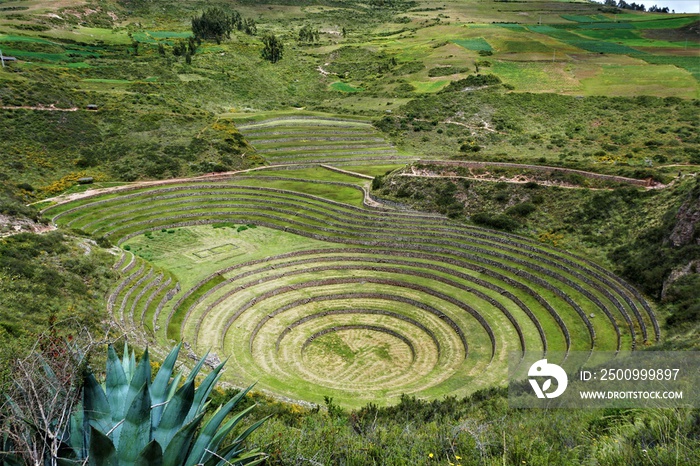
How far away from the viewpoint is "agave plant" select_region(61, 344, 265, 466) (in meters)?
6.30

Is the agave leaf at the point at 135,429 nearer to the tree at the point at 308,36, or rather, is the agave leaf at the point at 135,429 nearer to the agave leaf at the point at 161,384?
the agave leaf at the point at 161,384

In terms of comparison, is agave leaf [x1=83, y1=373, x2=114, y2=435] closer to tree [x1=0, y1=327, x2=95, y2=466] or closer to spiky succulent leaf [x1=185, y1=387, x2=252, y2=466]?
tree [x1=0, y1=327, x2=95, y2=466]

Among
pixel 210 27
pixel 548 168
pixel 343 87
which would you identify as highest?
pixel 210 27

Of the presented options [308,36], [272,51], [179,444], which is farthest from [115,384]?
[308,36]

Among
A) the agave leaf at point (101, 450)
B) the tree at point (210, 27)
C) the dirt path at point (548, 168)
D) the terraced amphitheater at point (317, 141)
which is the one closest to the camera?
the agave leaf at point (101, 450)

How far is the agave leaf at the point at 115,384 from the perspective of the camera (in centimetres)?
736

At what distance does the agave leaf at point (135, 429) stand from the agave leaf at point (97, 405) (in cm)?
82

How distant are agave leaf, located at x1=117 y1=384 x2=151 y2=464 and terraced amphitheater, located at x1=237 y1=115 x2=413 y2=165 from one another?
53594 millimetres

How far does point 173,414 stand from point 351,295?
1001 inches

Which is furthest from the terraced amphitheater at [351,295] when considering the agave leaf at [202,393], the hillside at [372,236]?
the agave leaf at [202,393]

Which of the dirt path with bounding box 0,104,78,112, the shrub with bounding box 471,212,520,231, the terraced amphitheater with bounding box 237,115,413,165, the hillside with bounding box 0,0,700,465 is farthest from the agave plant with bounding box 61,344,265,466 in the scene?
the dirt path with bounding box 0,104,78,112

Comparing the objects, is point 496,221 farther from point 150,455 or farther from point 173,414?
point 150,455

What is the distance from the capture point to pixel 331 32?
145625 millimetres

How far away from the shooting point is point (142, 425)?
657 centimetres
